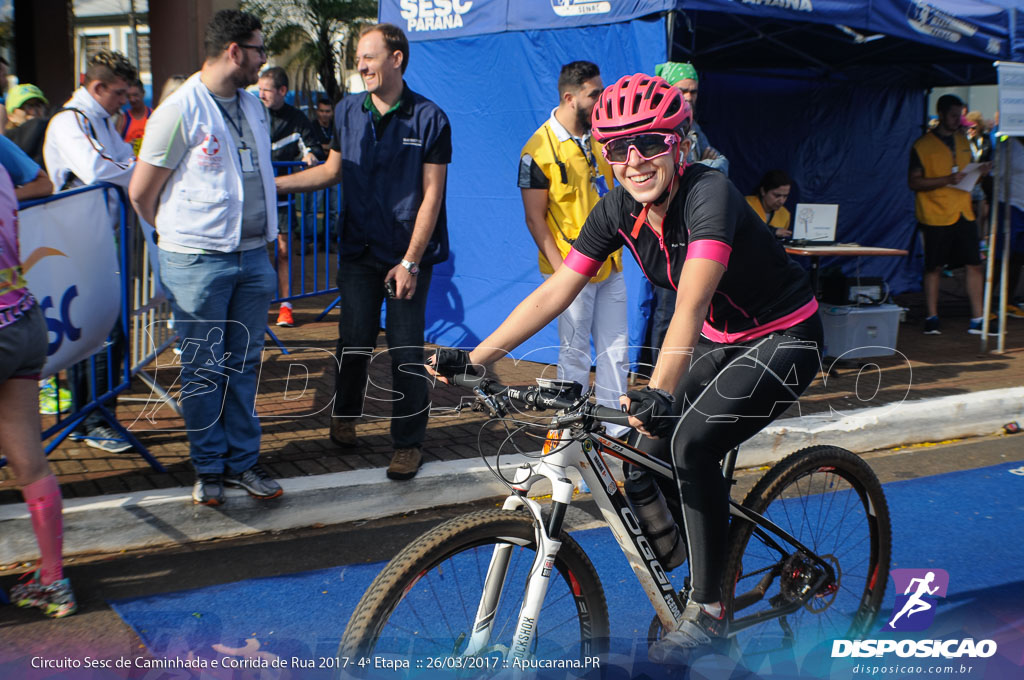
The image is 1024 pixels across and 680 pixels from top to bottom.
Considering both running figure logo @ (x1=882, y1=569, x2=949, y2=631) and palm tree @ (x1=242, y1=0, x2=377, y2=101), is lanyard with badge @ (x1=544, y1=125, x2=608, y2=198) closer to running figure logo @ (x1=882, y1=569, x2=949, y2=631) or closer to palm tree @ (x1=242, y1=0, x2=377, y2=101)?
running figure logo @ (x1=882, y1=569, x2=949, y2=631)

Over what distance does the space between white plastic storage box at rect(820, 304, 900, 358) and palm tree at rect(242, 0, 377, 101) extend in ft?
67.4

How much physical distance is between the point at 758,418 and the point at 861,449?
379 centimetres

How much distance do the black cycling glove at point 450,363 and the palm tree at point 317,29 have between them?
25428 mm

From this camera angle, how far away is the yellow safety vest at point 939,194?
34.4 feet

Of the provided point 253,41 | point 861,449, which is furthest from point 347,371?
point 861,449

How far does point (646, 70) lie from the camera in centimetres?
707

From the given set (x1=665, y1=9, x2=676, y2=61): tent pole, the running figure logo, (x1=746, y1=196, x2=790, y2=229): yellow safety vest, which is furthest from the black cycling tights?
(x1=746, y1=196, x2=790, y2=229): yellow safety vest

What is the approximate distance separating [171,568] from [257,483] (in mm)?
595

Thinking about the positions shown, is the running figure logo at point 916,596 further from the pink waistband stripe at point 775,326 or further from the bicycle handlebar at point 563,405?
the bicycle handlebar at point 563,405

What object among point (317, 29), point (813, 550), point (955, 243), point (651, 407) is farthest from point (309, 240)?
point (317, 29)

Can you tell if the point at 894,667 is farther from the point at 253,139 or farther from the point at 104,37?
the point at 104,37

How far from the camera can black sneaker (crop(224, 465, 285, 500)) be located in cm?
461

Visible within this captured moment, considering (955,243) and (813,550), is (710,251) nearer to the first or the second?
(813,550)

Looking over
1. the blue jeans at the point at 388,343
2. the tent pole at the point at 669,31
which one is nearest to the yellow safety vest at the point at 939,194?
the tent pole at the point at 669,31
